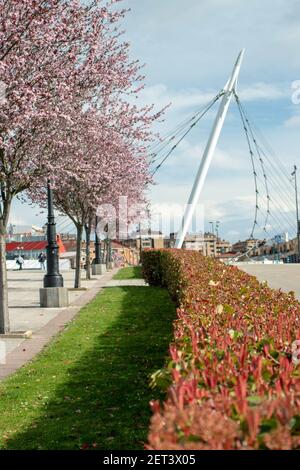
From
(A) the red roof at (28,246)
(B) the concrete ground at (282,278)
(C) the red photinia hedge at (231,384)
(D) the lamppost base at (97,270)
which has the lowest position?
(B) the concrete ground at (282,278)

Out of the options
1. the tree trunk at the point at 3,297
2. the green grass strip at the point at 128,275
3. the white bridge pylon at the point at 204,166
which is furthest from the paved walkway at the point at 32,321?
the white bridge pylon at the point at 204,166

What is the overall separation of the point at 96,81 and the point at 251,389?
10.8 m

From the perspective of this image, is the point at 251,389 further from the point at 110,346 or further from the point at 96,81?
the point at 96,81

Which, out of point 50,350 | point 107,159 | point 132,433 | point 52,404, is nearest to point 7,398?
point 52,404

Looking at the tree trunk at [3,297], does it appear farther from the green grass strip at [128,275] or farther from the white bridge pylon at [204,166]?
the white bridge pylon at [204,166]

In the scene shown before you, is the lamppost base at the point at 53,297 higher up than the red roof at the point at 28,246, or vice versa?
the red roof at the point at 28,246

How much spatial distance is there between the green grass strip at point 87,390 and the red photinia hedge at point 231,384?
53.8 inches

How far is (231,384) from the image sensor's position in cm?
323

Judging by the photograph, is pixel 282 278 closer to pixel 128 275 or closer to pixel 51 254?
pixel 128 275

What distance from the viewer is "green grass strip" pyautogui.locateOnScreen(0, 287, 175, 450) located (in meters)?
5.96

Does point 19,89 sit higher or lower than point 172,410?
higher

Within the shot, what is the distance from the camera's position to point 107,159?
1964 centimetres

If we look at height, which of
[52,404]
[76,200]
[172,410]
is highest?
[76,200]

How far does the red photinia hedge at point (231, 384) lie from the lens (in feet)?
7.82
